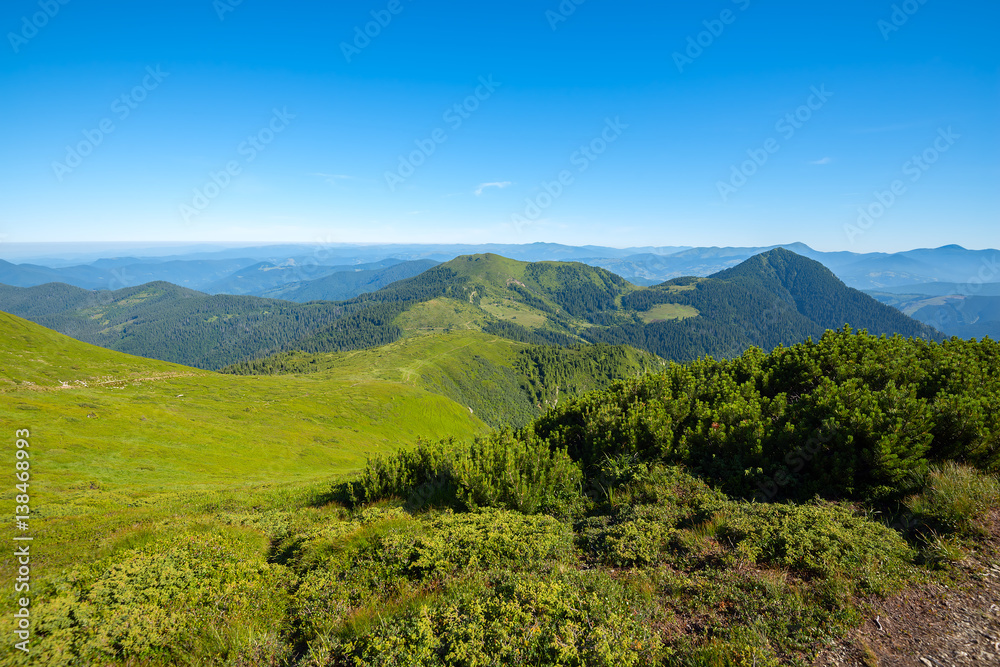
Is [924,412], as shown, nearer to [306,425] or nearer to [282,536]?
[282,536]

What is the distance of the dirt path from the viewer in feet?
20.4

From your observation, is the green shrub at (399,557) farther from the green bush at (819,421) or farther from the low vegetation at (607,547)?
the green bush at (819,421)

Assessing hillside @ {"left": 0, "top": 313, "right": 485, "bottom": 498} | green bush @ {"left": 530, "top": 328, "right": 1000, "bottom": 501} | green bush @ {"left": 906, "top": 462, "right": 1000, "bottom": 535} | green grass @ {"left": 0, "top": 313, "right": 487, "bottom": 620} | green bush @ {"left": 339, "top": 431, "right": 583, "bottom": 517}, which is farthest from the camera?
hillside @ {"left": 0, "top": 313, "right": 485, "bottom": 498}

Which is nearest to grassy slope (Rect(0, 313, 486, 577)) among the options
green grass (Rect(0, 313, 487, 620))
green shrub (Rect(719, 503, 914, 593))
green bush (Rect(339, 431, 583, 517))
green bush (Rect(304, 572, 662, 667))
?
green grass (Rect(0, 313, 487, 620))

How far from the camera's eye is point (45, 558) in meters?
12.6

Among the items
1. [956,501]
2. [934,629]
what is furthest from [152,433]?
[956,501]

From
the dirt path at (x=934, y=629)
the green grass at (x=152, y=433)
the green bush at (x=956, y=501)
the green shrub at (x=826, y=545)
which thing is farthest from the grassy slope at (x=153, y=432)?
the green bush at (x=956, y=501)

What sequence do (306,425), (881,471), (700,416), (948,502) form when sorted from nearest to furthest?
(948,502), (881,471), (700,416), (306,425)

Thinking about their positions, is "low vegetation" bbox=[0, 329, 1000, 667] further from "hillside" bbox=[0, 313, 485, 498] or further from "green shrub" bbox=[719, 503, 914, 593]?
"hillside" bbox=[0, 313, 485, 498]

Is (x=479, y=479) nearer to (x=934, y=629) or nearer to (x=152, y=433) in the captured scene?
(x=934, y=629)

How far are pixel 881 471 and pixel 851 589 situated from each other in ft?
22.0

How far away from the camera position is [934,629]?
6.73 meters

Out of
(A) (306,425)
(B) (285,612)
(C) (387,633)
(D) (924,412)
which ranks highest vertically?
(D) (924,412)

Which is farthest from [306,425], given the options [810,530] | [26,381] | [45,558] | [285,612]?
[810,530]
